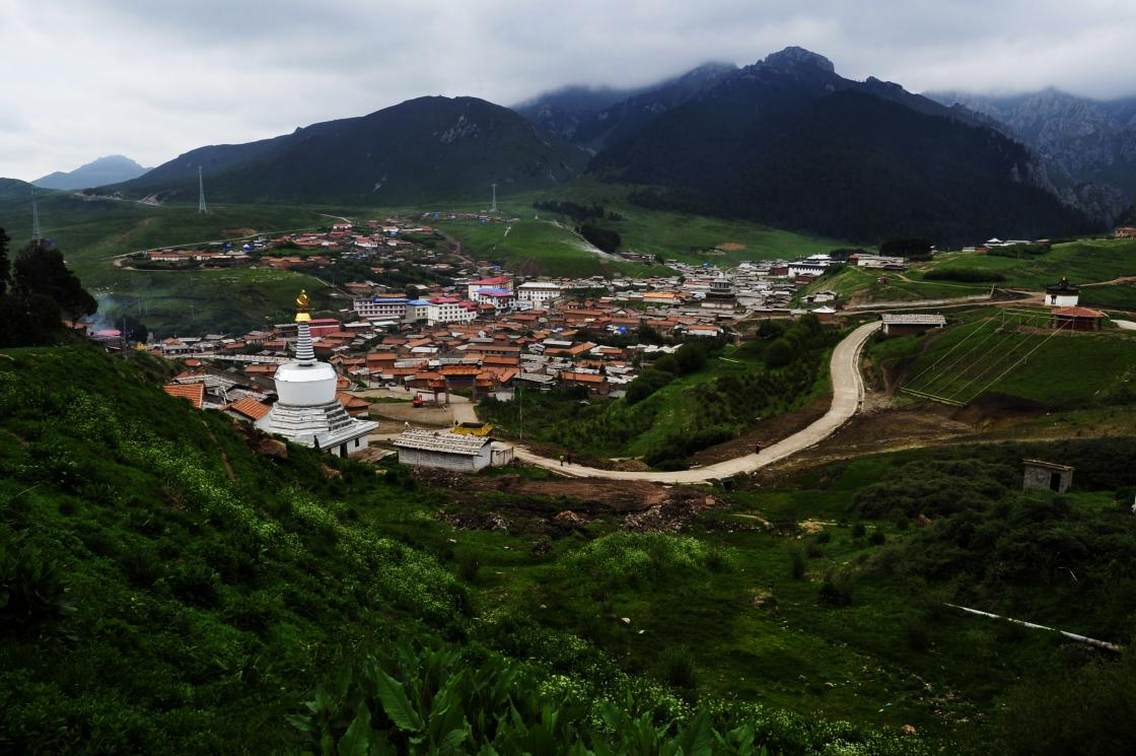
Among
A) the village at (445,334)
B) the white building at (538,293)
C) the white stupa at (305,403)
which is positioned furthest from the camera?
the white building at (538,293)

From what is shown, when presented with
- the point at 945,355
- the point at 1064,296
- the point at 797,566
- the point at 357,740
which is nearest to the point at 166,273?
the point at 945,355

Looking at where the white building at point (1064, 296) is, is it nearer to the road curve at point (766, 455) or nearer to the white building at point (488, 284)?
the road curve at point (766, 455)

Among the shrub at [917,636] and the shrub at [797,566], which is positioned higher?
the shrub at [917,636]

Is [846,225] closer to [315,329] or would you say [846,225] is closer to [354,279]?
[354,279]

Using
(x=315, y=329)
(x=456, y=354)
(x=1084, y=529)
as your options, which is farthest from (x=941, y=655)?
(x=315, y=329)

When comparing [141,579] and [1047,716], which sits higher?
[141,579]

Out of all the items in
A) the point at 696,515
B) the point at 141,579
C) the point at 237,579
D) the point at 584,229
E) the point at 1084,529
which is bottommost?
the point at 696,515

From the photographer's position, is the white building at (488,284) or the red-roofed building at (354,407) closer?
the red-roofed building at (354,407)

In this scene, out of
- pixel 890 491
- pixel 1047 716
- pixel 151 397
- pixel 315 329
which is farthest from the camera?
pixel 315 329

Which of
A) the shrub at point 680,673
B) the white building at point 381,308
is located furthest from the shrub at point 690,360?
the white building at point 381,308
